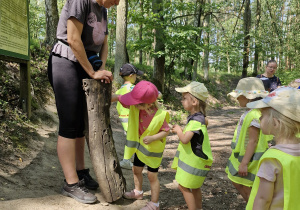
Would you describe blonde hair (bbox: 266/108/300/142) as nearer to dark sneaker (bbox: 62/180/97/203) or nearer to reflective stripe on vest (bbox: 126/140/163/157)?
reflective stripe on vest (bbox: 126/140/163/157)

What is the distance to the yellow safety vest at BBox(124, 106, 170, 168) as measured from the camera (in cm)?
298

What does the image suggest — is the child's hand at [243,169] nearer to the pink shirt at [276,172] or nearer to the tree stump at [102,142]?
the pink shirt at [276,172]

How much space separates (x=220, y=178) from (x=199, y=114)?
90.3 inches

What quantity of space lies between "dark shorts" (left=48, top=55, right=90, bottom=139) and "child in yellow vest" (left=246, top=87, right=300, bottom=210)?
189 centimetres

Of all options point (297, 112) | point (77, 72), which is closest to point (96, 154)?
point (77, 72)

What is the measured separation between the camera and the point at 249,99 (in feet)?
9.71

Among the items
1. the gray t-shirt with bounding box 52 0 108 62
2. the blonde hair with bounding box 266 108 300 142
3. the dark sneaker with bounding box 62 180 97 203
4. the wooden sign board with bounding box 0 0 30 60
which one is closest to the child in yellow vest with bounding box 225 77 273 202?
the blonde hair with bounding box 266 108 300 142

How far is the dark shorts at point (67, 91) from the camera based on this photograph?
268 centimetres

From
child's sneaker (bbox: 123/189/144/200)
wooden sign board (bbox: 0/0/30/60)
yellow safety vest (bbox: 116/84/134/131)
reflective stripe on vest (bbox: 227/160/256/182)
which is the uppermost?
wooden sign board (bbox: 0/0/30/60)

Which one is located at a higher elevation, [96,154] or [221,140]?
[96,154]

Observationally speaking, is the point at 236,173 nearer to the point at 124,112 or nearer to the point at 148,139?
the point at 148,139

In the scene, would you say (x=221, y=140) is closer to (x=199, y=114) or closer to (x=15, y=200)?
(x=199, y=114)

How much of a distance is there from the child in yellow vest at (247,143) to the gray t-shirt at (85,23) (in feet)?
5.73

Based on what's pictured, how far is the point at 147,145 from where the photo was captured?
2988 millimetres
